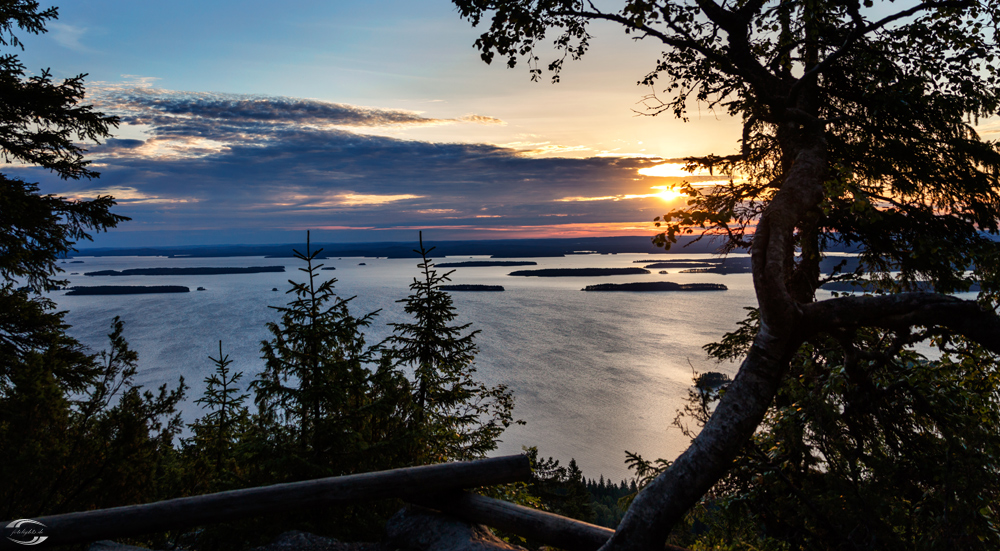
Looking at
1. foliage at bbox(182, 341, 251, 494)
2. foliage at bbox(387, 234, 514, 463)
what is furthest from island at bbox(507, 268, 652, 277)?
foliage at bbox(182, 341, 251, 494)

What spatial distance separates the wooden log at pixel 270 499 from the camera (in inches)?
161

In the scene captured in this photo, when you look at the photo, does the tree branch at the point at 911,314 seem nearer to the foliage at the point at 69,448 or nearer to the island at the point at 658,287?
the foliage at the point at 69,448

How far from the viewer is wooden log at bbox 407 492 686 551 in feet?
15.6

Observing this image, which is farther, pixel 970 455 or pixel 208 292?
pixel 208 292

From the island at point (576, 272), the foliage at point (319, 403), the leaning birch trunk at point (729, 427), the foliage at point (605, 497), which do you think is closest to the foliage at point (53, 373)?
the foliage at point (319, 403)

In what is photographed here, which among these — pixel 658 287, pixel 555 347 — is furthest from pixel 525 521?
pixel 658 287

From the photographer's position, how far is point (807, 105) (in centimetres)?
656

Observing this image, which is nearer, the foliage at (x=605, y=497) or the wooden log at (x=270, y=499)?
the wooden log at (x=270, y=499)

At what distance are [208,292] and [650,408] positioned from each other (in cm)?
11340

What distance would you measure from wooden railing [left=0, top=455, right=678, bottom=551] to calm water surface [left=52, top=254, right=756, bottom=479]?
1200 cm

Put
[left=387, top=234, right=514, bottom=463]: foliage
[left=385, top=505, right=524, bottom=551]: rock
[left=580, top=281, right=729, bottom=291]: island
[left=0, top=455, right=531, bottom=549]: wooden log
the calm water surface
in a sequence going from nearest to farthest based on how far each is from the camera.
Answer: [left=0, top=455, right=531, bottom=549]: wooden log, [left=385, top=505, right=524, bottom=551]: rock, [left=387, top=234, right=514, bottom=463]: foliage, the calm water surface, [left=580, top=281, right=729, bottom=291]: island

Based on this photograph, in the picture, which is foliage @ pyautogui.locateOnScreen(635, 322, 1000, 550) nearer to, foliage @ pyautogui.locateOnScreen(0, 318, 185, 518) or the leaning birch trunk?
the leaning birch trunk

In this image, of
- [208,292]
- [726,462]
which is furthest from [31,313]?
[208,292]

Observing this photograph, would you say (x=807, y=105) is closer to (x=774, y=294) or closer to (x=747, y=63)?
(x=747, y=63)
